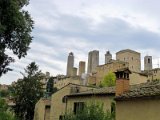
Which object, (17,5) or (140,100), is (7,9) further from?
(140,100)

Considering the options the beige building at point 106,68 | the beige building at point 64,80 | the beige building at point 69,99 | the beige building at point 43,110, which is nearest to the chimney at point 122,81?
the beige building at point 69,99

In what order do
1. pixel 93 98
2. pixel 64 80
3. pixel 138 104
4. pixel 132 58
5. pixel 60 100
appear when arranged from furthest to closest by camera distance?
1. pixel 132 58
2. pixel 64 80
3. pixel 60 100
4. pixel 93 98
5. pixel 138 104

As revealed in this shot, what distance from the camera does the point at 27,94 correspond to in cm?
6800

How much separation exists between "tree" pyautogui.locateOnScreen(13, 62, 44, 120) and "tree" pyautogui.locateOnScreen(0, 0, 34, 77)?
1822 inches

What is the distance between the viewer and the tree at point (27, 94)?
6762 cm

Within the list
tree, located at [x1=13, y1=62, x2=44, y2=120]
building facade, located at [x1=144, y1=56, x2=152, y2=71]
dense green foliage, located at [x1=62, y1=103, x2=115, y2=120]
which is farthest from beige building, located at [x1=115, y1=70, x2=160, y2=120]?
building facade, located at [x1=144, y1=56, x2=152, y2=71]

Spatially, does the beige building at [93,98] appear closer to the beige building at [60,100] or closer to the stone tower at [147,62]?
the beige building at [60,100]

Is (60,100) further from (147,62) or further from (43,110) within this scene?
(147,62)

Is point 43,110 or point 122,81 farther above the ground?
point 122,81

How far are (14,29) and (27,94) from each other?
48.1 meters

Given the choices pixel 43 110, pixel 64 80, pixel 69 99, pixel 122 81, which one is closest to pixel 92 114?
pixel 122 81

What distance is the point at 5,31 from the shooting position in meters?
20.5

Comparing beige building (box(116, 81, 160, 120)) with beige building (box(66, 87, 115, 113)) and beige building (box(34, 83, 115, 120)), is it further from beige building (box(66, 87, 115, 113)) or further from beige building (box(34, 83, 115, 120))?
beige building (box(34, 83, 115, 120))

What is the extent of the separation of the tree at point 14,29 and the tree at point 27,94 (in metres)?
46.3
